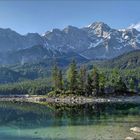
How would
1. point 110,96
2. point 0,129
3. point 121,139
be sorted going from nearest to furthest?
point 121,139, point 0,129, point 110,96

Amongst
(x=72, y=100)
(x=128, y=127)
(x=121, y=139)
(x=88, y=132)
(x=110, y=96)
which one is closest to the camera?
(x=121, y=139)

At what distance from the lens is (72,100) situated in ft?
575

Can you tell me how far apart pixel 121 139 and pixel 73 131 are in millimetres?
12841

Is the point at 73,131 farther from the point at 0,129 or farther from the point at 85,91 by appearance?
the point at 85,91

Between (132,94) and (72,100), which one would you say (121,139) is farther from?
(132,94)

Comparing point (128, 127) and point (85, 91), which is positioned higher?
point (85, 91)

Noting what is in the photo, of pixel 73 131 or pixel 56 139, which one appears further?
pixel 73 131

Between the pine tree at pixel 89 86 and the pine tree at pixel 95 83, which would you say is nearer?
the pine tree at pixel 89 86

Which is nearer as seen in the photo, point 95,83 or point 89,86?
point 89,86

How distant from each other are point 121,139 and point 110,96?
13378 cm

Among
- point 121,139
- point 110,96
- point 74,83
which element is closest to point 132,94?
point 110,96

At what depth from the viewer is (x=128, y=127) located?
71.4m

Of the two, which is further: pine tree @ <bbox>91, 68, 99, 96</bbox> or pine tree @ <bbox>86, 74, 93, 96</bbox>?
pine tree @ <bbox>91, 68, 99, 96</bbox>

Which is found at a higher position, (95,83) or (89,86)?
(95,83)
